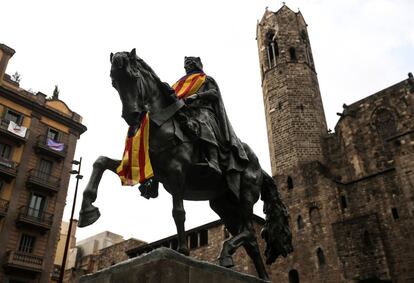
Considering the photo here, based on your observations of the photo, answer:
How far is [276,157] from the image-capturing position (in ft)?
121

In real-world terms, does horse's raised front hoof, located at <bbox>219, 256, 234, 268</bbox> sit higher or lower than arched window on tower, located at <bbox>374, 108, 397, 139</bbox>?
lower

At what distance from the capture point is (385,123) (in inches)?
1407

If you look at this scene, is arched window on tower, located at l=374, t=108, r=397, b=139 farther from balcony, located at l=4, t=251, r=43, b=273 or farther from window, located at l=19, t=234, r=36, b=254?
window, located at l=19, t=234, r=36, b=254

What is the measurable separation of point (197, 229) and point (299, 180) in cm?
924

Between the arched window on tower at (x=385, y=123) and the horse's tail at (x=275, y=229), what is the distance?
1233 inches

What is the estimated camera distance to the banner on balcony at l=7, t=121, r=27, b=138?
93.9ft

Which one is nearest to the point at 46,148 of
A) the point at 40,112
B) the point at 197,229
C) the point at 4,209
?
the point at 40,112

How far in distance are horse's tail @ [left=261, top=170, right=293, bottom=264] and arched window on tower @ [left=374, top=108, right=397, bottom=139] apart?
3132cm

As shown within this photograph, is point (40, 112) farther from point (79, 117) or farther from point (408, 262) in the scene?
point (408, 262)

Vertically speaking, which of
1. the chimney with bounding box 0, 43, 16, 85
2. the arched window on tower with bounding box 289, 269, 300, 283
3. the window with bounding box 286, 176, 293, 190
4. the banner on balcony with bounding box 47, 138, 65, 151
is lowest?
the arched window on tower with bounding box 289, 269, 300, 283

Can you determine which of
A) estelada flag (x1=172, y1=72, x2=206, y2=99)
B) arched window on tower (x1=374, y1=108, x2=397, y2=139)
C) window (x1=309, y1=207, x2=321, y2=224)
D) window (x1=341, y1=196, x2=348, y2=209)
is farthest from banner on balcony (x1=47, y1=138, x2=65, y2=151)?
estelada flag (x1=172, y1=72, x2=206, y2=99)

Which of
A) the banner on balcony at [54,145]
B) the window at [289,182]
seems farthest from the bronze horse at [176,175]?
the window at [289,182]

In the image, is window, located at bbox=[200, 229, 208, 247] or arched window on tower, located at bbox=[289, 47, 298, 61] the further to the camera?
arched window on tower, located at bbox=[289, 47, 298, 61]

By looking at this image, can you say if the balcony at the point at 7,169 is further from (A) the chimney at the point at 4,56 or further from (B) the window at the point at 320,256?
(B) the window at the point at 320,256
